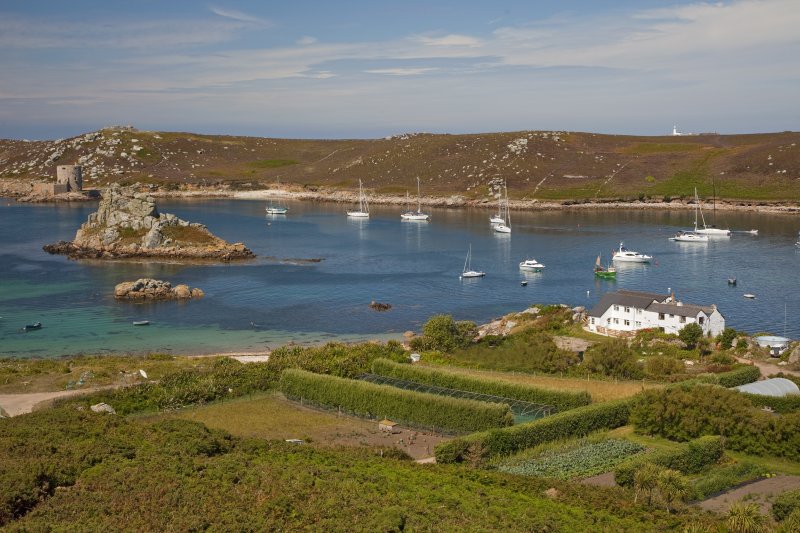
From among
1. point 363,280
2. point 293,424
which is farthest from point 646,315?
point 363,280

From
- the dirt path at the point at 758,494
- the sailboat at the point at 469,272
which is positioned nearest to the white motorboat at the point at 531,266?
the sailboat at the point at 469,272

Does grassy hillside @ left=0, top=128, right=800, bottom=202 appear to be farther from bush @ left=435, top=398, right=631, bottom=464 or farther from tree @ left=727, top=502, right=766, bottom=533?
tree @ left=727, top=502, right=766, bottom=533

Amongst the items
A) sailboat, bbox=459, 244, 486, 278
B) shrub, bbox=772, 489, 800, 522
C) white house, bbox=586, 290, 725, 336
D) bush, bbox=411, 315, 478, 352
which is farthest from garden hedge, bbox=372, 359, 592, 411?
sailboat, bbox=459, 244, 486, 278

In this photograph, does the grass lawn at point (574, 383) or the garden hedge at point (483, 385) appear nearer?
the garden hedge at point (483, 385)

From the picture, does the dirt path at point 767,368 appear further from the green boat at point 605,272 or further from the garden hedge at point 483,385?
the green boat at point 605,272

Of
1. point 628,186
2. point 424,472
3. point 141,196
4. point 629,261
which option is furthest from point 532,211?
point 424,472

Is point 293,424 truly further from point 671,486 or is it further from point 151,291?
point 151,291
